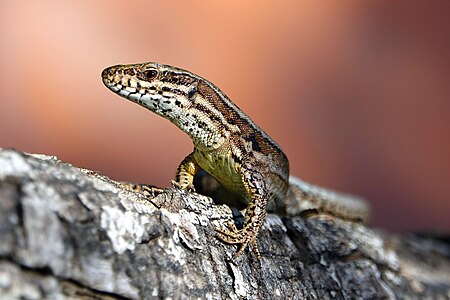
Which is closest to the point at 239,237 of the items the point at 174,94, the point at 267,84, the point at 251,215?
the point at 251,215

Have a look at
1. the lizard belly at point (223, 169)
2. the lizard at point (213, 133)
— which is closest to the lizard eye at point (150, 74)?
the lizard at point (213, 133)

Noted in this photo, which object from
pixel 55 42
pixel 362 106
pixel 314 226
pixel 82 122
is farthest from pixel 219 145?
pixel 362 106

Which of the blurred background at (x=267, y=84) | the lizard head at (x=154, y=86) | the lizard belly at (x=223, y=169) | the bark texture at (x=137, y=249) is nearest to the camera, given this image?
the bark texture at (x=137, y=249)

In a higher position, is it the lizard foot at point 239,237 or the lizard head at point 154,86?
the lizard head at point 154,86

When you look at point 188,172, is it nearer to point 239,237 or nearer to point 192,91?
point 192,91

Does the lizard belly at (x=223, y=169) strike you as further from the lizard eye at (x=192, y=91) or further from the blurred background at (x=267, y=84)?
the blurred background at (x=267, y=84)

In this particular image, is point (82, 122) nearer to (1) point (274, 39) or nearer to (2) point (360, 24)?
(1) point (274, 39)

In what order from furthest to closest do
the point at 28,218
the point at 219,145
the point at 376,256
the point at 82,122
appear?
the point at 82,122 < the point at 376,256 < the point at 219,145 < the point at 28,218
